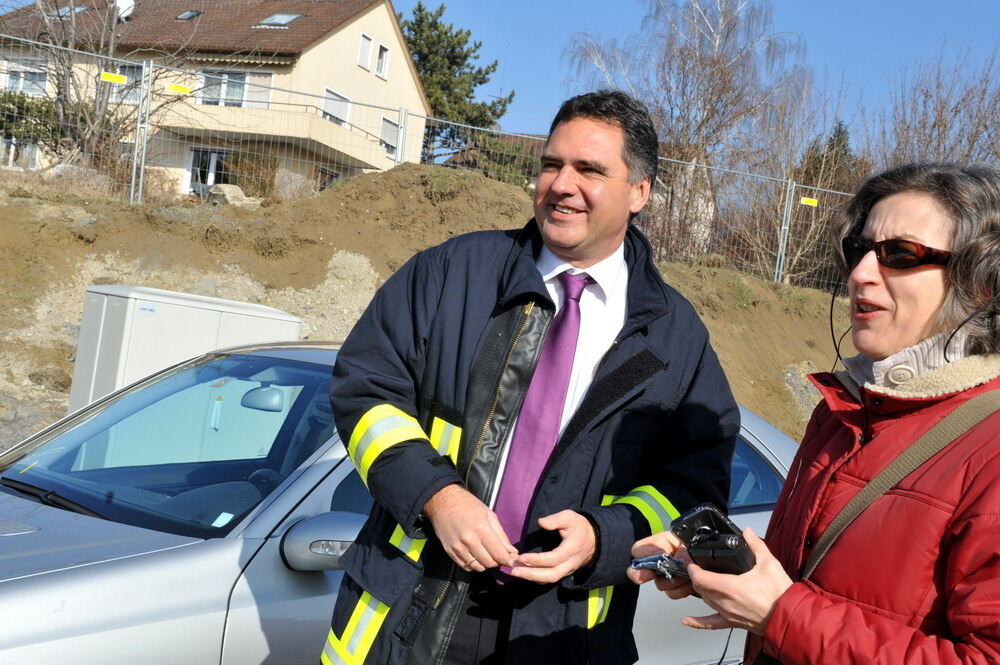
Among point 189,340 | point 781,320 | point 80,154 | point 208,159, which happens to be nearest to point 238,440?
point 189,340

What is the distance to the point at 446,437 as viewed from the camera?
2.26 meters

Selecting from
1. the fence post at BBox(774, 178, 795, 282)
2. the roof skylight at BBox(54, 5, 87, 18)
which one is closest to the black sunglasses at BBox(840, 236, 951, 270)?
the fence post at BBox(774, 178, 795, 282)

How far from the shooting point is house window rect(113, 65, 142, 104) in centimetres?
1436

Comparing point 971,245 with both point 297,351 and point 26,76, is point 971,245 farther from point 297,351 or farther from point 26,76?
point 26,76

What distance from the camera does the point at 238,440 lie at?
3.68 meters

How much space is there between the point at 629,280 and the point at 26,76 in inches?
707

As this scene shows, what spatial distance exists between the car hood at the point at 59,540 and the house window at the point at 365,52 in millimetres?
35694

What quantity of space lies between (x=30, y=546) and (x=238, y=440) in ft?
3.69

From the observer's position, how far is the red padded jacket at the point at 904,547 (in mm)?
1390

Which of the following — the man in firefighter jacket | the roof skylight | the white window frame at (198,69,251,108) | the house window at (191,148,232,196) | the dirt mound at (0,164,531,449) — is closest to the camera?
the man in firefighter jacket

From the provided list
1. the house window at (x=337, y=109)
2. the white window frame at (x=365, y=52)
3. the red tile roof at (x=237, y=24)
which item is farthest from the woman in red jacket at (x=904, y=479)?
the white window frame at (x=365, y=52)

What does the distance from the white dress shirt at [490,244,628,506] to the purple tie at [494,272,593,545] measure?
0.15 ft

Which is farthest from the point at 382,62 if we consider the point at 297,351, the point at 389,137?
Result: the point at 297,351

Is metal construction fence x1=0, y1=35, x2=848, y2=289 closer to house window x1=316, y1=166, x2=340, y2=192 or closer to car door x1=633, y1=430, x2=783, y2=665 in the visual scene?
house window x1=316, y1=166, x2=340, y2=192
